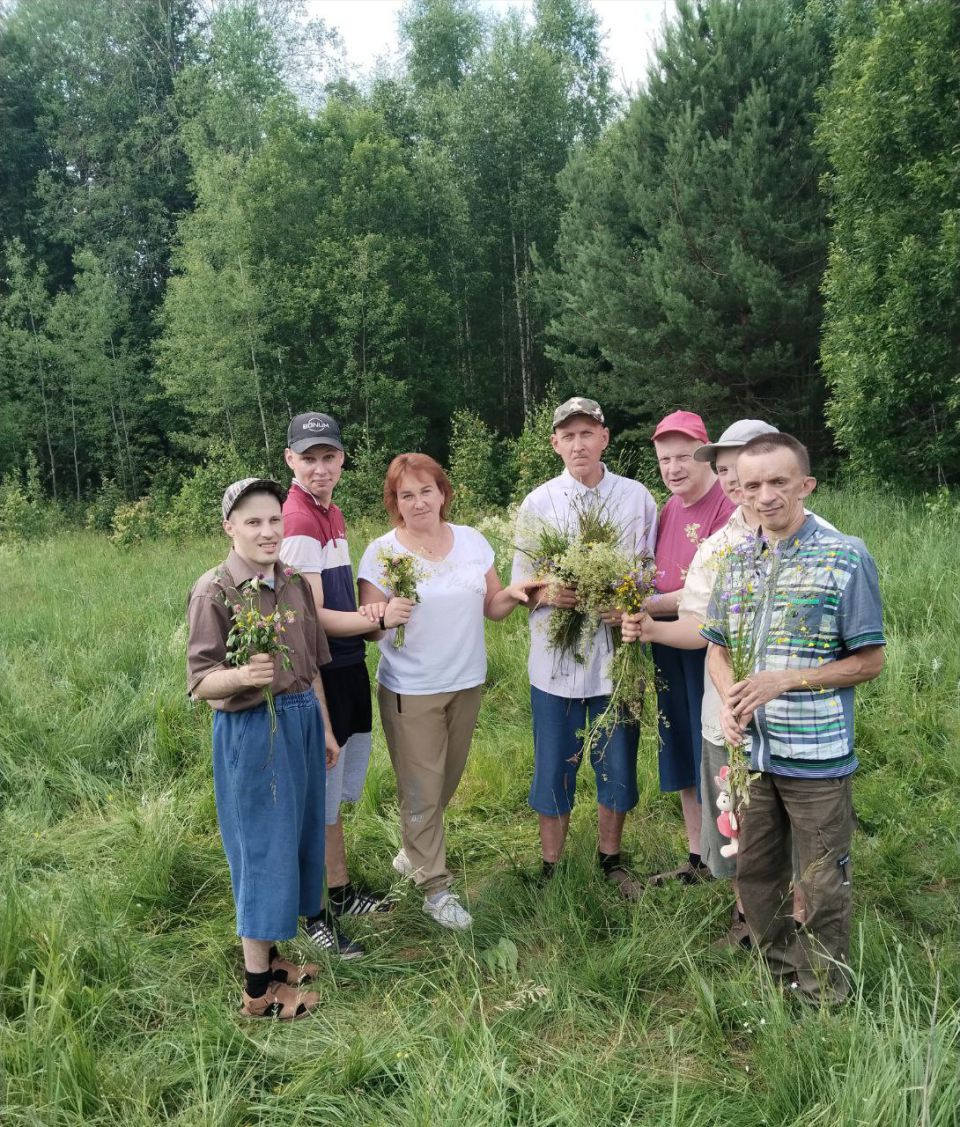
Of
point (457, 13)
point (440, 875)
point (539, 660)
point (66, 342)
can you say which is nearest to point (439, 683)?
point (539, 660)

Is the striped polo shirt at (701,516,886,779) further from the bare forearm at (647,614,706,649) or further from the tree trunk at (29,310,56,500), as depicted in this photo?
the tree trunk at (29,310,56,500)

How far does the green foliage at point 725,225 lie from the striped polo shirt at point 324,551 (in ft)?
41.4

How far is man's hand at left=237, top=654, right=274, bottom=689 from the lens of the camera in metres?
2.60

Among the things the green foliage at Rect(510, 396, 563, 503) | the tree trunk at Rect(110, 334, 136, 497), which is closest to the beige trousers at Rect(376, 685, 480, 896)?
the green foliage at Rect(510, 396, 563, 503)

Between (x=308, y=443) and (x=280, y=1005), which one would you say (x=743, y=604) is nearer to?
(x=308, y=443)

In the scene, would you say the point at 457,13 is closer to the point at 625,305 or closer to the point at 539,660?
the point at 625,305

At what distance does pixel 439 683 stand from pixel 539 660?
1.55ft

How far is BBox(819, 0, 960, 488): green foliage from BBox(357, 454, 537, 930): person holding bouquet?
28.2ft

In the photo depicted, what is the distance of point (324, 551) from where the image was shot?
133 inches

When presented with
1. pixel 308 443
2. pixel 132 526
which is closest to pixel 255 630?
pixel 308 443

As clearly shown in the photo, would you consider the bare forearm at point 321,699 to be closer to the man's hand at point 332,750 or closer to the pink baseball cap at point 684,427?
the man's hand at point 332,750

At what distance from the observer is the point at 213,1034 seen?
264 cm

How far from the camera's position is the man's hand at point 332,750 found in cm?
323

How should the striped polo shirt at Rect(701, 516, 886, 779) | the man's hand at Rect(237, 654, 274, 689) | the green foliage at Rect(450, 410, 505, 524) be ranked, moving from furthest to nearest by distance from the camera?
1. the green foliage at Rect(450, 410, 505, 524)
2. the man's hand at Rect(237, 654, 274, 689)
3. the striped polo shirt at Rect(701, 516, 886, 779)
